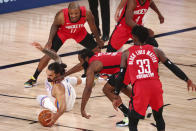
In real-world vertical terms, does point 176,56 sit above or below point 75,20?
below

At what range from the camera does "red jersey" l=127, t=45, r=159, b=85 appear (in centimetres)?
656

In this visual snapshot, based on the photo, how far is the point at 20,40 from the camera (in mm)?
12883

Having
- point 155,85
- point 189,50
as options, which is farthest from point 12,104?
point 189,50

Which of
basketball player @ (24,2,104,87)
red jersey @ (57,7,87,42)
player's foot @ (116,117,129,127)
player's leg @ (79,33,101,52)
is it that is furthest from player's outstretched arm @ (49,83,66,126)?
player's leg @ (79,33,101,52)

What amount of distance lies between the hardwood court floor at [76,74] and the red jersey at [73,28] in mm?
951

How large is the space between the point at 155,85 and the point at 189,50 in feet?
19.7

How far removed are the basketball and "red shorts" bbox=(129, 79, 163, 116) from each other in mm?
1620

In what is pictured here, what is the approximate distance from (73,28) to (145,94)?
320 cm

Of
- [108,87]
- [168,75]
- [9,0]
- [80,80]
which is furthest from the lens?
[9,0]

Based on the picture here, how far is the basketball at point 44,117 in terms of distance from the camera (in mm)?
7781

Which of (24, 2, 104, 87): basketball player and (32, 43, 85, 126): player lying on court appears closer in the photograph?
(32, 43, 85, 126): player lying on court

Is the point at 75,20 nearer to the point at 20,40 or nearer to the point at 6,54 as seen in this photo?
the point at 6,54

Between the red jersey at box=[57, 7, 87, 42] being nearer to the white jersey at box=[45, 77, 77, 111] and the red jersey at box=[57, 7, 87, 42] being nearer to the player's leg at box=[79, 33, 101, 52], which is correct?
the player's leg at box=[79, 33, 101, 52]

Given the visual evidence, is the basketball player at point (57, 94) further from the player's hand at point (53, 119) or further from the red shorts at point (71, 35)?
the red shorts at point (71, 35)
